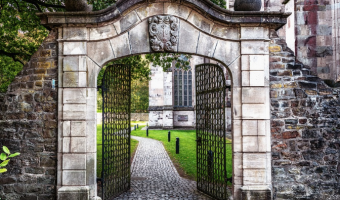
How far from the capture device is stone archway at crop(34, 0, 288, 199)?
17.7 feet

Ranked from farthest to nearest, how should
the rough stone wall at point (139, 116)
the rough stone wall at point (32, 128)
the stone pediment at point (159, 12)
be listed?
the rough stone wall at point (139, 116) < the rough stone wall at point (32, 128) < the stone pediment at point (159, 12)

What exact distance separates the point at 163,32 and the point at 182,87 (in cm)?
1978

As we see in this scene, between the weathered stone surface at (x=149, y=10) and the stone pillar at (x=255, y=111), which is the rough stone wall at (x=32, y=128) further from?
the stone pillar at (x=255, y=111)

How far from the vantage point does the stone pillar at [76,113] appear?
5375 mm

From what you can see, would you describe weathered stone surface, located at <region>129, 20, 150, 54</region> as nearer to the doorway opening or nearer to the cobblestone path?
the doorway opening

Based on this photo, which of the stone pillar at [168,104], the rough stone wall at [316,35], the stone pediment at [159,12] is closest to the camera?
the stone pediment at [159,12]

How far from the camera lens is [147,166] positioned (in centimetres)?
984

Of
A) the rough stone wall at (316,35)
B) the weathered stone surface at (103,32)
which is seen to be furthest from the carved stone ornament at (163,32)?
the rough stone wall at (316,35)

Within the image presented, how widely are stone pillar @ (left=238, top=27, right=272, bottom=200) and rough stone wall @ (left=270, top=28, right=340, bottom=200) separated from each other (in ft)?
0.60

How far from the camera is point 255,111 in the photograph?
547 centimetres

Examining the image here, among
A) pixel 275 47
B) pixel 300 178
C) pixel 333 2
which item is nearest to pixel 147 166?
pixel 300 178

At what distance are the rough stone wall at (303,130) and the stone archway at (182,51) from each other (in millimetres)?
241

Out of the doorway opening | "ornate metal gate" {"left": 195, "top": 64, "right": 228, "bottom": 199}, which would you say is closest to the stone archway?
the doorway opening

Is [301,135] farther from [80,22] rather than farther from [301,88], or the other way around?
[80,22]
